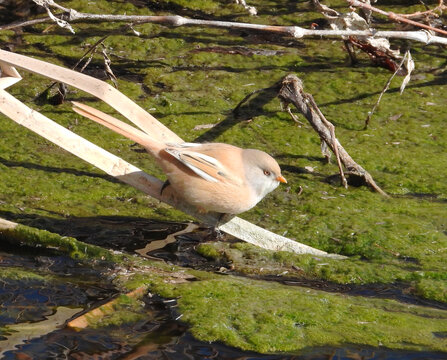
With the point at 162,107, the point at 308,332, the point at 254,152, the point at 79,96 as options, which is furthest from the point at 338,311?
the point at 79,96

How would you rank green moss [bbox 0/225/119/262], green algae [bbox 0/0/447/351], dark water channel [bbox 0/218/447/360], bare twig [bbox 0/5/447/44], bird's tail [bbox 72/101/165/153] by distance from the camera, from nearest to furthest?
dark water channel [bbox 0/218/447/360] → green algae [bbox 0/0/447/351] → green moss [bbox 0/225/119/262] → bird's tail [bbox 72/101/165/153] → bare twig [bbox 0/5/447/44]

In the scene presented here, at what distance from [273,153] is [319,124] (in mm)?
517

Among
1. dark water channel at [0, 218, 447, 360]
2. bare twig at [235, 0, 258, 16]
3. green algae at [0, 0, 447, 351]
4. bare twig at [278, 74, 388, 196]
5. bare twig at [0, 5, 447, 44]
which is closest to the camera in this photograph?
dark water channel at [0, 218, 447, 360]

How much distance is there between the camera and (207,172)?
171 inches

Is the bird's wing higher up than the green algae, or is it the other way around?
the bird's wing

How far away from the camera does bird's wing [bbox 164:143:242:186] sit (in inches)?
170

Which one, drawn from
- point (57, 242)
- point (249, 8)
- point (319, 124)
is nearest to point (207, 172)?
point (57, 242)

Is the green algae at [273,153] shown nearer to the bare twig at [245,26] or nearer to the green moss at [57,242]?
the green moss at [57,242]

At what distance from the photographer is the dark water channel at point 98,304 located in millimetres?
3521

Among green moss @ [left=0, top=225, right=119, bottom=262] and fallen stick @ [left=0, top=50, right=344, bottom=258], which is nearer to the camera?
green moss @ [left=0, top=225, right=119, bottom=262]

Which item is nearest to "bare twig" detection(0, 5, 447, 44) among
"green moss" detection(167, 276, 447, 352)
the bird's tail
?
the bird's tail

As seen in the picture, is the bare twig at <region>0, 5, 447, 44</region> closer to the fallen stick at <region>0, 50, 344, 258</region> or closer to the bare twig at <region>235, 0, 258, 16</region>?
the fallen stick at <region>0, 50, 344, 258</region>

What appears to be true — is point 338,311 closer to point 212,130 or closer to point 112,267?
point 112,267

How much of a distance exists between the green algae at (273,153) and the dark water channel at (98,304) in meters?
0.08
